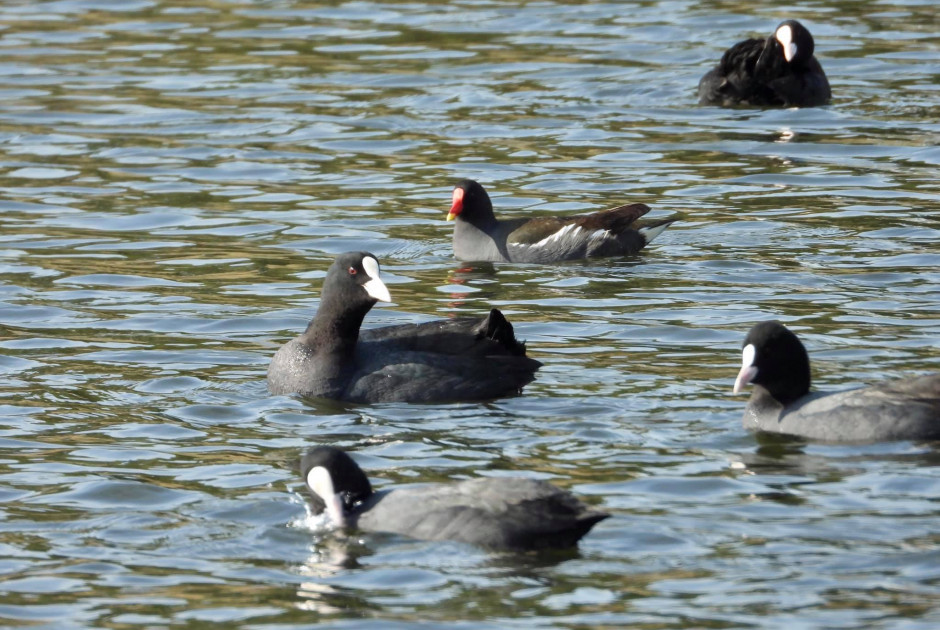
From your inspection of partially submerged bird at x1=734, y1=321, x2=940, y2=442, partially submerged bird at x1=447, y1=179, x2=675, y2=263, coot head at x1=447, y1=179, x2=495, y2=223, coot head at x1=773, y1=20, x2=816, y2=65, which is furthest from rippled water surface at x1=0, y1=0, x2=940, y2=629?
coot head at x1=773, y1=20, x2=816, y2=65

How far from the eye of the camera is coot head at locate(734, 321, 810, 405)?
9539 millimetres

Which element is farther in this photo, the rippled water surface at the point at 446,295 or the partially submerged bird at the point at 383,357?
the partially submerged bird at the point at 383,357

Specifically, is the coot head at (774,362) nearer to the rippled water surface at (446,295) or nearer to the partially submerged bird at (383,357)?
the rippled water surface at (446,295)

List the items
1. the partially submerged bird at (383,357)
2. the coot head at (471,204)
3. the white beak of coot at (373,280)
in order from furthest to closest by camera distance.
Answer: the coot head at (471,204) < the white beak of coot at (373,280) < the partially submerged bird at (383,357)

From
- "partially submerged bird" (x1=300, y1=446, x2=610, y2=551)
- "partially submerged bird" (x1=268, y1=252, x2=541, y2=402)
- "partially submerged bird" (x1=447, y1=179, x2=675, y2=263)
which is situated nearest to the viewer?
"partially submerged bird" (x1=300, y1=446, x2=610, y2=551)

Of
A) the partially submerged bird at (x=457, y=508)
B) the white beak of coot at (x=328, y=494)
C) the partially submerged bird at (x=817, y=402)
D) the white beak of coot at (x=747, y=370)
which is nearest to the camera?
the partially submerged bird at (x=457, y=508)

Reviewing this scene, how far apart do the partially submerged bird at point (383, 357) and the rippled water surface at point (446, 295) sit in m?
0.16

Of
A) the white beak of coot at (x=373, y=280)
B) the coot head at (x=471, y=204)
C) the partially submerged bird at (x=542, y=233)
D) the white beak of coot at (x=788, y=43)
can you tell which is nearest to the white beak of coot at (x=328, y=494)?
the white beak of coot at (x=373, y=280)

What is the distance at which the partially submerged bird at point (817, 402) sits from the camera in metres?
9.08

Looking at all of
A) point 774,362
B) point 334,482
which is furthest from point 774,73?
point 334,482

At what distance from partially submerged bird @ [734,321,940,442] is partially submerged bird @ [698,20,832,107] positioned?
9.11 metres

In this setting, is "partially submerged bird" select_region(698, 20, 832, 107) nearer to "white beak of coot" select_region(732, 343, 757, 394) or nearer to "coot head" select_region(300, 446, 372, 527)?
"white beak of coot" select_region(732, 343, 757, 394)

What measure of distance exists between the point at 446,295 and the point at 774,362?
407 cm

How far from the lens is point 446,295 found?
13211 millimetres
